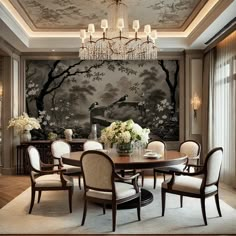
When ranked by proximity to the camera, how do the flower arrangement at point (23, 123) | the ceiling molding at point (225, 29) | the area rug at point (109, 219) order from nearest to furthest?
the area rug at point (109, 219) < the ceiling molding at point (225, 29) < the flower arrangement at point (23, 123)

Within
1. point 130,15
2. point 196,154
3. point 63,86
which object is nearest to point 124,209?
point 196,154

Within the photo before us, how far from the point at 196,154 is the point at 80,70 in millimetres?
3804

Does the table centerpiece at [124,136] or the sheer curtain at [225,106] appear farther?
the sheer curtain at [225,106]

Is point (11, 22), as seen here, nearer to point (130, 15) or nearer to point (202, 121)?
point (130, 15)

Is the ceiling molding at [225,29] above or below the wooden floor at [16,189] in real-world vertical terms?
above

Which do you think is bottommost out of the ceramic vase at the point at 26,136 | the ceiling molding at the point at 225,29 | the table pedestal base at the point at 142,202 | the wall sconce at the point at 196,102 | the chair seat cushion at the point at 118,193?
the table pedestal base at the point at 142,202

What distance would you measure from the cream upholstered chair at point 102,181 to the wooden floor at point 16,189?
5.68ft

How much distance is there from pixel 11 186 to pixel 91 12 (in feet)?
12.0

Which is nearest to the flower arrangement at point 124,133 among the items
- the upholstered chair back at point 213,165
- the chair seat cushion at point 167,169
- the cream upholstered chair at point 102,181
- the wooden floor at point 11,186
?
the chair seat cushion at point 167,169

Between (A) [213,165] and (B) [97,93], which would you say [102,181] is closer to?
(A) [213,165]

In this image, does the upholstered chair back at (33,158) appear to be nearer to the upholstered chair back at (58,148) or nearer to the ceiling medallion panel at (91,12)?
the upholstered chair back at (58,148)

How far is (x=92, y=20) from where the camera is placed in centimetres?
661

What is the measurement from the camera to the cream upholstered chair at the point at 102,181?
3.93 metres

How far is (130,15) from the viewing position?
250 inches
